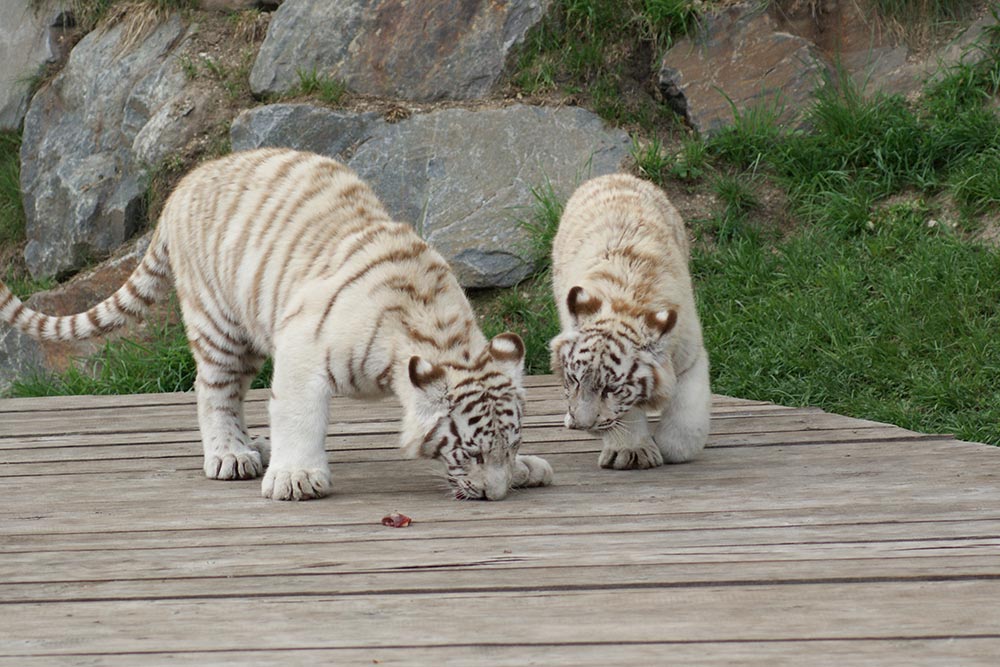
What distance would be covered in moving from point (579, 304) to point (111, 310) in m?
1.72

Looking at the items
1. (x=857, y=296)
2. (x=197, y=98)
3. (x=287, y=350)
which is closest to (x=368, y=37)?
(x=197, y=98)

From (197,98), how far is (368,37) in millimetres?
1145

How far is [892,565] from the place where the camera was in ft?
A: 8.33

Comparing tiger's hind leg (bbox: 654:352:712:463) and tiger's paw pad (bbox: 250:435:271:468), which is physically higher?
tiger's hind leg (bbox: 654:352:712:463)

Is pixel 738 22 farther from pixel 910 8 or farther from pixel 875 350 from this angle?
pixel 875 350

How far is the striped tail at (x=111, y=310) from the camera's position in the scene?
4.14 m

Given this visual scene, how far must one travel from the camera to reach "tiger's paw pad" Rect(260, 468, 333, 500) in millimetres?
3340

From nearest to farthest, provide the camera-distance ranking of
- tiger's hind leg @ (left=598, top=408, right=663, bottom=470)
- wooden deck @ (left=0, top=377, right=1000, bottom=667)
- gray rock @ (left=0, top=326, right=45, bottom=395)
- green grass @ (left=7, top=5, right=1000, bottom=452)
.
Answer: wooden deck @ (left=0, top=377, right=1000, bottom=667) < tiger's hind leg @ (left=598, top=408, right=663, bottom=470) < green grass @ (left=7, top=5, right=1000, bottom=452) < gray rock @ (left=0, top=326, right=45, bottom=395)

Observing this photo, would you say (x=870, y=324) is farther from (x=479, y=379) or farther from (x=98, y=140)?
(x=98, y=140)

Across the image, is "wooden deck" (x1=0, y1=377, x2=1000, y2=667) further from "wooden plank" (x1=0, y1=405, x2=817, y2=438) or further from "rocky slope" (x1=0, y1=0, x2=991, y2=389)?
"rocky slope" (x1=0, y1=0, x2=991, y2=389)

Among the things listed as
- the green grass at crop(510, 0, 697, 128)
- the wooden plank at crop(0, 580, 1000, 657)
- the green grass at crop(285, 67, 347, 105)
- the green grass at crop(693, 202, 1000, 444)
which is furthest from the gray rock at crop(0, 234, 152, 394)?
the wooden plank at crop(0, 580, 1000, 657)

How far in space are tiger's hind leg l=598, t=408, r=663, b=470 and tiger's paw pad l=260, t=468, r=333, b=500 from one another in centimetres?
92

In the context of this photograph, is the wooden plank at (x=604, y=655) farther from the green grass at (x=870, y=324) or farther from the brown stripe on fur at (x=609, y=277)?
the green grass at (x=870, y=324)

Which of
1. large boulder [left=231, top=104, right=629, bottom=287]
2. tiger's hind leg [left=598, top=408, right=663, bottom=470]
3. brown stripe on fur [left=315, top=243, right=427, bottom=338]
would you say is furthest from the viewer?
large boulder [left=231, top=104, right=629, bottom=287]
